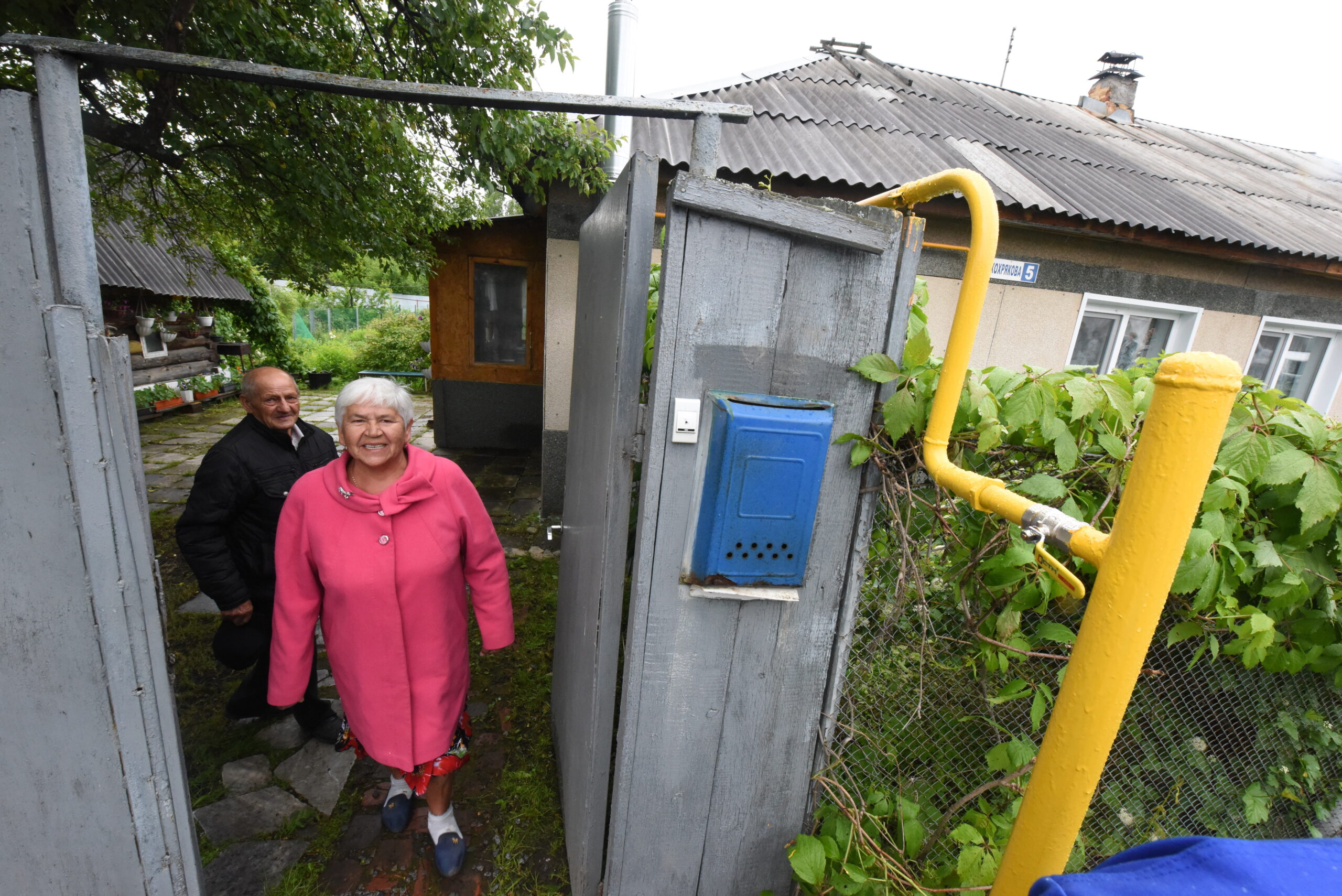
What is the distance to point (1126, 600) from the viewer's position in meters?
0.72

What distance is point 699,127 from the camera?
137cm

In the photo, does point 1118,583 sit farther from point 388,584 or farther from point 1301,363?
point 1301,363

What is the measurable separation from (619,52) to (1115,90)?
31.1 feet

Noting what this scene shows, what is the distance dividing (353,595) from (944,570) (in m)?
1.87

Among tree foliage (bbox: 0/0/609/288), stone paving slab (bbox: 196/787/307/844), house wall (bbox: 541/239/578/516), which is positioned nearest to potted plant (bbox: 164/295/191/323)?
tree foliage (bbox: 0/0/609/288)

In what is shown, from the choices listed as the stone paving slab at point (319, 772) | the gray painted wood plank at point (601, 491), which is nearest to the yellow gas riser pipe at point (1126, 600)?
Answer: the gray painted wood plank at point (601, 491)

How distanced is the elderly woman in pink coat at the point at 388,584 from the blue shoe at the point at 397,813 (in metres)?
0.24

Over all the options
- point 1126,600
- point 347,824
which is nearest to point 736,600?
point 1126,600

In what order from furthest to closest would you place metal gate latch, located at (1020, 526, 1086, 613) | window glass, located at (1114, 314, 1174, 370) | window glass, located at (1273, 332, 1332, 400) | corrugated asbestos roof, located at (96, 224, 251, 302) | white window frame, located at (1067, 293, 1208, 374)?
corrugated asbestos roof, located at (96, 224, 251, 302)
window glass, located at (1273, 332, 1332, 400)
window glass, located at (1114, 314, 1174, 370)
white window frame, located at (1067, 293, 1208, 374)
metal gate latch, located at (1020, 526, 1086, 613)

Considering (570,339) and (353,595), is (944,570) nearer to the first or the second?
(353,595)

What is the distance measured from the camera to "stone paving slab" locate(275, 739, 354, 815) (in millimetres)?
2369

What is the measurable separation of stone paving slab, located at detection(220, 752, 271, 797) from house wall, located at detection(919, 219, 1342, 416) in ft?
18.1

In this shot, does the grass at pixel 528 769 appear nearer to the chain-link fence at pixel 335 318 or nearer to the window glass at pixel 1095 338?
the window glass at pixel 1095 338

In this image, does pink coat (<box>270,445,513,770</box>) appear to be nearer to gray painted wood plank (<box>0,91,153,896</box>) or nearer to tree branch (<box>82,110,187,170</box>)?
gray painted wood plank (<box>0,91,153,896</box>)
